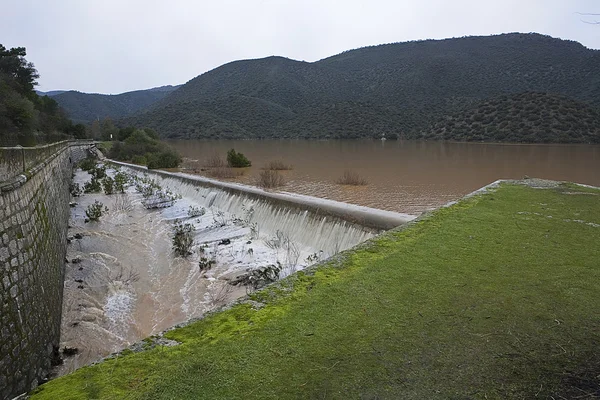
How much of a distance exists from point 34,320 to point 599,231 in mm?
7751

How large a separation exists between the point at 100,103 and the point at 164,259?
13767cm

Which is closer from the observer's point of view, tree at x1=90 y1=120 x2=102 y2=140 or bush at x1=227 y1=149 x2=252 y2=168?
bush at x1=227 y1=149 x2=252 y2=168

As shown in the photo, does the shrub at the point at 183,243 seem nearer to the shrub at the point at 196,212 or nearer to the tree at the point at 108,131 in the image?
the shrub at the point at 196,212

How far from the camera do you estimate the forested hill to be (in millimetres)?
114938

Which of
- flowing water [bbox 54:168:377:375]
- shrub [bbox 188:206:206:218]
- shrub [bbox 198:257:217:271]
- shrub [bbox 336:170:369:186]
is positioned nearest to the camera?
flowing water [bbox 54:168:377:375]

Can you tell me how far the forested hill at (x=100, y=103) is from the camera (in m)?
115

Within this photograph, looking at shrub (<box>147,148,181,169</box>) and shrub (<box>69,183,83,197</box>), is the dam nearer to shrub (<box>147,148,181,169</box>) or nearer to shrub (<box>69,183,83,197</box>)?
shrub (<box>69,183,83,197</box>)

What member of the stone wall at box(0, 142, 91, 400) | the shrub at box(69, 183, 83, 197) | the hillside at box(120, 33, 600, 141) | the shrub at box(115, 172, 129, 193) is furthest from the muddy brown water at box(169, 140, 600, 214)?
the hillside at box(120, 33, 600, 141)

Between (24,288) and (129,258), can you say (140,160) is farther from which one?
(24,288)

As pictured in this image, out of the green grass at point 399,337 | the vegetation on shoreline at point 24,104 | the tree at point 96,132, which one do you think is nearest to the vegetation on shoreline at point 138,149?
the vegetation on shoreline at point 24,104

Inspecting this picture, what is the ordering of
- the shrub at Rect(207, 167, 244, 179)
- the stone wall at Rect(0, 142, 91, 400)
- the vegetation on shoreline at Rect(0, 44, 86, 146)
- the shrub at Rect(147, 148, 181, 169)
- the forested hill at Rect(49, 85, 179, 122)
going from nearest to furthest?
1. the stone wall at Rect(0, 142, 91, 400)
2. the shrub at Rect(207, 167, 244, 179)
3. the vegetation on shoreline at Rect(0, 44, 86, 146)
4. the shrub at Rect(147, 148, 181, 169)
5. the forested hill at Rect(49, 85, 179, 122)

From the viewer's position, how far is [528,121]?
43.4 m

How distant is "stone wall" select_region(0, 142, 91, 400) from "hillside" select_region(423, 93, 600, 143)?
45231mm

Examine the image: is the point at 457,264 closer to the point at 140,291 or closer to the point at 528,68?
the point at 140,291
